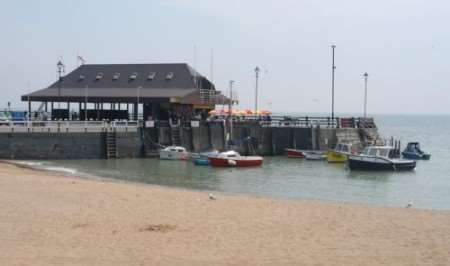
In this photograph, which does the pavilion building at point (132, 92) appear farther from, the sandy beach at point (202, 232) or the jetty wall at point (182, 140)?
the sandy beach at point (202, 232)

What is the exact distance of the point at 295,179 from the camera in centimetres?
4250

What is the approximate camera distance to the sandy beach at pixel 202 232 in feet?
48.2

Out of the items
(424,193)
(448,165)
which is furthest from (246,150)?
(424,193)

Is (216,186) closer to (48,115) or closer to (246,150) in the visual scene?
(246,150)

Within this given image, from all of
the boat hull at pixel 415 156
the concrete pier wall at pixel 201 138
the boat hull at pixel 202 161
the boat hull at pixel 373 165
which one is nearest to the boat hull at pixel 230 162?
the boat hull at pixel 202 161

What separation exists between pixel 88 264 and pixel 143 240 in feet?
8.90

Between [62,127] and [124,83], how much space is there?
13.7 m

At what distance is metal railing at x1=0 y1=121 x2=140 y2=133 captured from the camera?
49.0 metres

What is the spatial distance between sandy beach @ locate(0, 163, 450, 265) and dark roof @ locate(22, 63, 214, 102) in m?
35.3

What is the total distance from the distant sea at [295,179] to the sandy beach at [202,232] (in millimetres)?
10030

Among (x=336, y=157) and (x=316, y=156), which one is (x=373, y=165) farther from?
(x=316, y=156)

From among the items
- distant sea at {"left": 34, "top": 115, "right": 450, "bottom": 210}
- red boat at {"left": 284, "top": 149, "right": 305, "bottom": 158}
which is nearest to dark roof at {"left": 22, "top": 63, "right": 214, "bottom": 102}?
red boat at {"left": 284, "top": 149, "right": 305, "bottom": 158}

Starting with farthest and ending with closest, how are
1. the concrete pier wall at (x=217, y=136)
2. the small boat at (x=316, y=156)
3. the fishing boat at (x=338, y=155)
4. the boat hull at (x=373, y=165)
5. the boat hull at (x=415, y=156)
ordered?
the boat hull at (x=415, y=156)
the concrete pier wall at (x=217, y=136)
the small boat at (x=316, y=156)
the fishing boat at (x=338, y=155)
the boat hull at (x=373, y=165)

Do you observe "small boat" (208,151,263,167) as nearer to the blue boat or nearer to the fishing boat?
the blue boat
